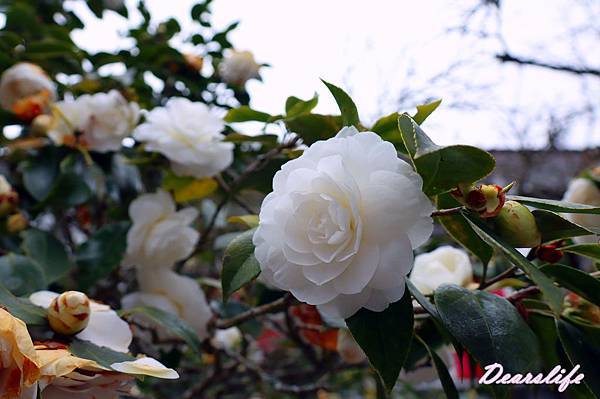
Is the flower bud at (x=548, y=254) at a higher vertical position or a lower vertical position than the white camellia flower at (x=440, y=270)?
higher

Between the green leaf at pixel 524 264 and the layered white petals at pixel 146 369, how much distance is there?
0.76ft

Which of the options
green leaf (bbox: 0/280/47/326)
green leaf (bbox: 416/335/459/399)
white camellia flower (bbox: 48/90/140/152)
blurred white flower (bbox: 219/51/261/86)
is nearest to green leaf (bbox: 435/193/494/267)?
green leaf (bbox: 416/335/459/399)

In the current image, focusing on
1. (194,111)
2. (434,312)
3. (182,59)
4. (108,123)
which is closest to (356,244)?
(434,312)

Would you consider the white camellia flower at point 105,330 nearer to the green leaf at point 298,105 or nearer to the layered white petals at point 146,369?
the layered white petals at point 146,369

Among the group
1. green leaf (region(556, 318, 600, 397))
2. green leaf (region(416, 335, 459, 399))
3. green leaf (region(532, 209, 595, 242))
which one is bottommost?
green leaf (region(416, 335, 459, 399))

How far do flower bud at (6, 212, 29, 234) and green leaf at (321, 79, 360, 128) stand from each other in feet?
1.91

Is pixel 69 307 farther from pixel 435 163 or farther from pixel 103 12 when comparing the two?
pixel 103 12

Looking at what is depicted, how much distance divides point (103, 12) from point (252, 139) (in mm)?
713

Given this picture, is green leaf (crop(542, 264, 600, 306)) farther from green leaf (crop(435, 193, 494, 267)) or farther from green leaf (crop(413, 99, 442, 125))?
green leaf (crop(413, 99, 442, 125))

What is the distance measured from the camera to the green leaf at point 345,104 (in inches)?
20.5

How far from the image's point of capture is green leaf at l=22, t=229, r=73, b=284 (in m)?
0.76

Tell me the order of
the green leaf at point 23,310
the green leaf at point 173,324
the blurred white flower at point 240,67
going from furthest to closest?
the blurred white flower at point 240,67 < the green leaf at point 173,324 < the green leaf at point 23,310

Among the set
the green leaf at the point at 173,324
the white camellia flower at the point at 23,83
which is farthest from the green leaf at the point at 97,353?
the white camellia flower at the point at 23,83

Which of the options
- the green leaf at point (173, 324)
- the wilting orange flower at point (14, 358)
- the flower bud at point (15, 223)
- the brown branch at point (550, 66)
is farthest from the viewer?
the brown branch at point (550, 66)
